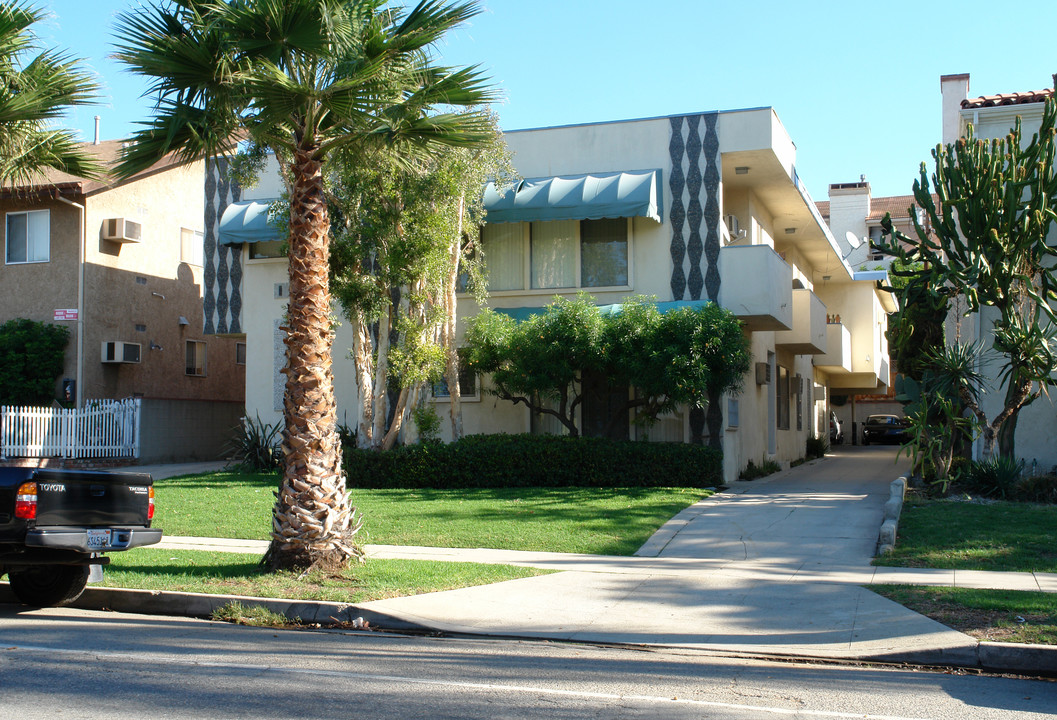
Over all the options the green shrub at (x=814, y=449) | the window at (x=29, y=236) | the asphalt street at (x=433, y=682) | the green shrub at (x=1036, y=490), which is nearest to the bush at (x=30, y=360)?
the window at (x=29, y=236)

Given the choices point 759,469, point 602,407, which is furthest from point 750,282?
point 759,469

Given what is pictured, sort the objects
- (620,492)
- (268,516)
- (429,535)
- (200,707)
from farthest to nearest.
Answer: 1. (620,492)
2. (268,516)
3. (429,535)
4. (200,707)

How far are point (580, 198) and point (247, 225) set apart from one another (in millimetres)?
7770

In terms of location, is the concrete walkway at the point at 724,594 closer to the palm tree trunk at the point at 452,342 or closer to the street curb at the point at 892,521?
the street curb at the point at 892,521

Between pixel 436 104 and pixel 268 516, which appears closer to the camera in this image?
pixel 436 104

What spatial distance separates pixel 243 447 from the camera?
21.1 meters

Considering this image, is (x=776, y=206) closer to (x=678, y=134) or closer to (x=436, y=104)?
(x=678, y=134)

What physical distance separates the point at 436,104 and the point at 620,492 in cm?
789

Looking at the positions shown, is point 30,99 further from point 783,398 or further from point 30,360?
point 783,398

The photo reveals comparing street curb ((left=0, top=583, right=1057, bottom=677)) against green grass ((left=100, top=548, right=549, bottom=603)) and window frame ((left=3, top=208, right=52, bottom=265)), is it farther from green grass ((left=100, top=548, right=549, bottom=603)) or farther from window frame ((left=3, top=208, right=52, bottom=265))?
window frame ((left=3, top=208, right=52, bottom=265))

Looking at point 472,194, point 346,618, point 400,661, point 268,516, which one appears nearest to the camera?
point 400,661

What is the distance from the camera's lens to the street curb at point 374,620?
7.22 meters

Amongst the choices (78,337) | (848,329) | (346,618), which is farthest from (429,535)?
(848,329)

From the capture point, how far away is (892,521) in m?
12.4
